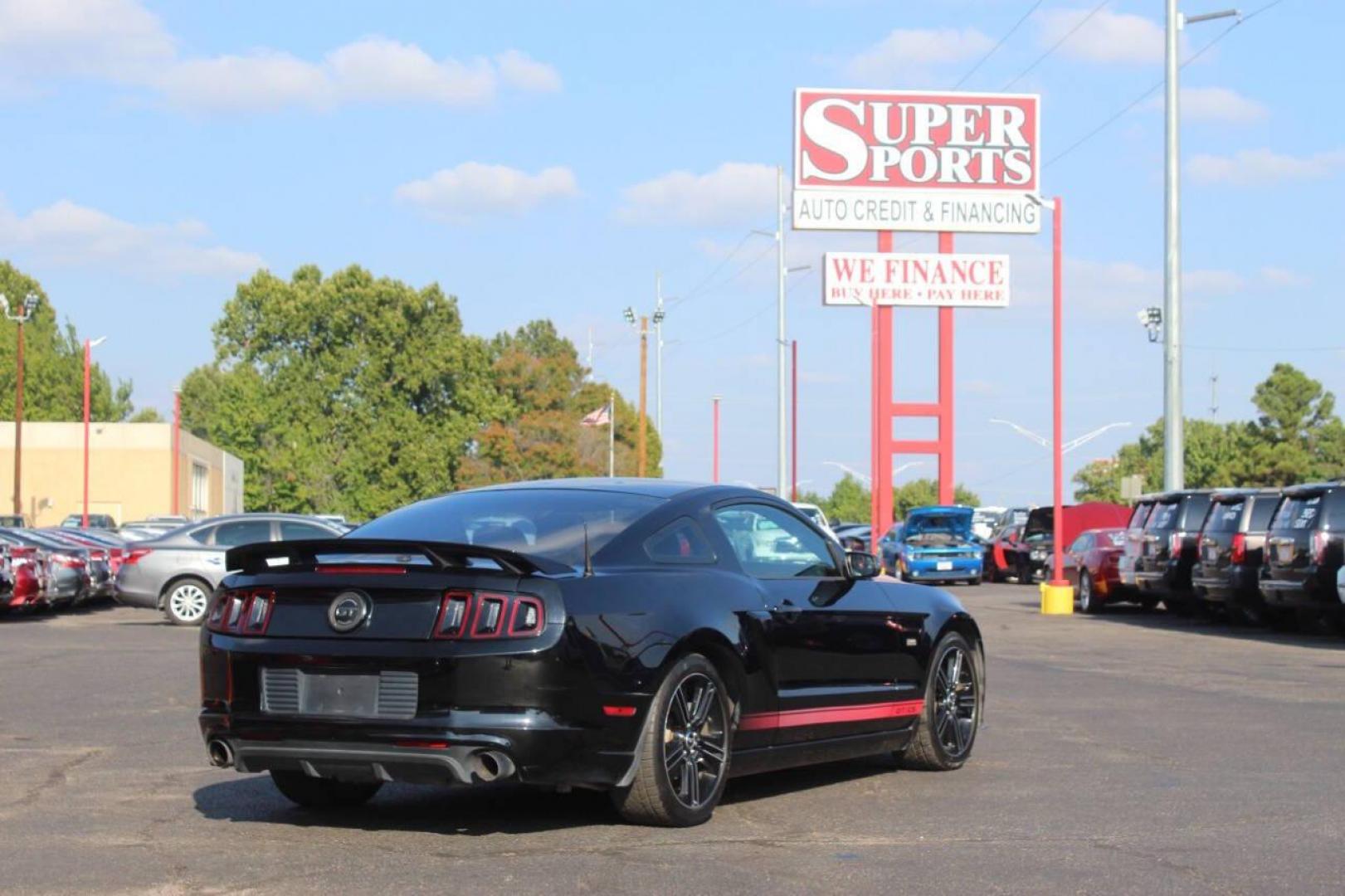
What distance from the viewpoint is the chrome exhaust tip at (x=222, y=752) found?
754 cm

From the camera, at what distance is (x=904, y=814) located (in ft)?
26.8

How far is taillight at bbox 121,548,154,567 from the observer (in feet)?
82.4

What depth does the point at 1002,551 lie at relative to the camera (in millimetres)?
45656

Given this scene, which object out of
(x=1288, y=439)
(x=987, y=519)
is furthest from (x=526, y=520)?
(x=1288, y=439)

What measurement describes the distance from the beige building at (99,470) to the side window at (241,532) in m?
59.4

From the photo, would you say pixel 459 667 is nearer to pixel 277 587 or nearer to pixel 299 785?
pixel 277 587

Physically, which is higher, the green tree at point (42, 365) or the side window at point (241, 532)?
the green tree at point (42, 365)

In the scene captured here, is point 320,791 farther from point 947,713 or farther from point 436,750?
point 947,713

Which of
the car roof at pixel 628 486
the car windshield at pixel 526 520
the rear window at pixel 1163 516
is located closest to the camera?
the car windshield at pixel 526 520

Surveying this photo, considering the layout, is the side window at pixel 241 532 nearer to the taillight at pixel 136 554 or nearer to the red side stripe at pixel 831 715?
the taillight at pixel 136 554

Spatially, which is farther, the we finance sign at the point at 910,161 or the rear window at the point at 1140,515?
the we finance sign at the point at 910,161

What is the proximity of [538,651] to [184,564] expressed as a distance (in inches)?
747

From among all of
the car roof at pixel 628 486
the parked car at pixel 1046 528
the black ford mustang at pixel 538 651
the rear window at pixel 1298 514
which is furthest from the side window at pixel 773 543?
the parked car at pixel 1046 528

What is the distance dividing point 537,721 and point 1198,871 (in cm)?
247
